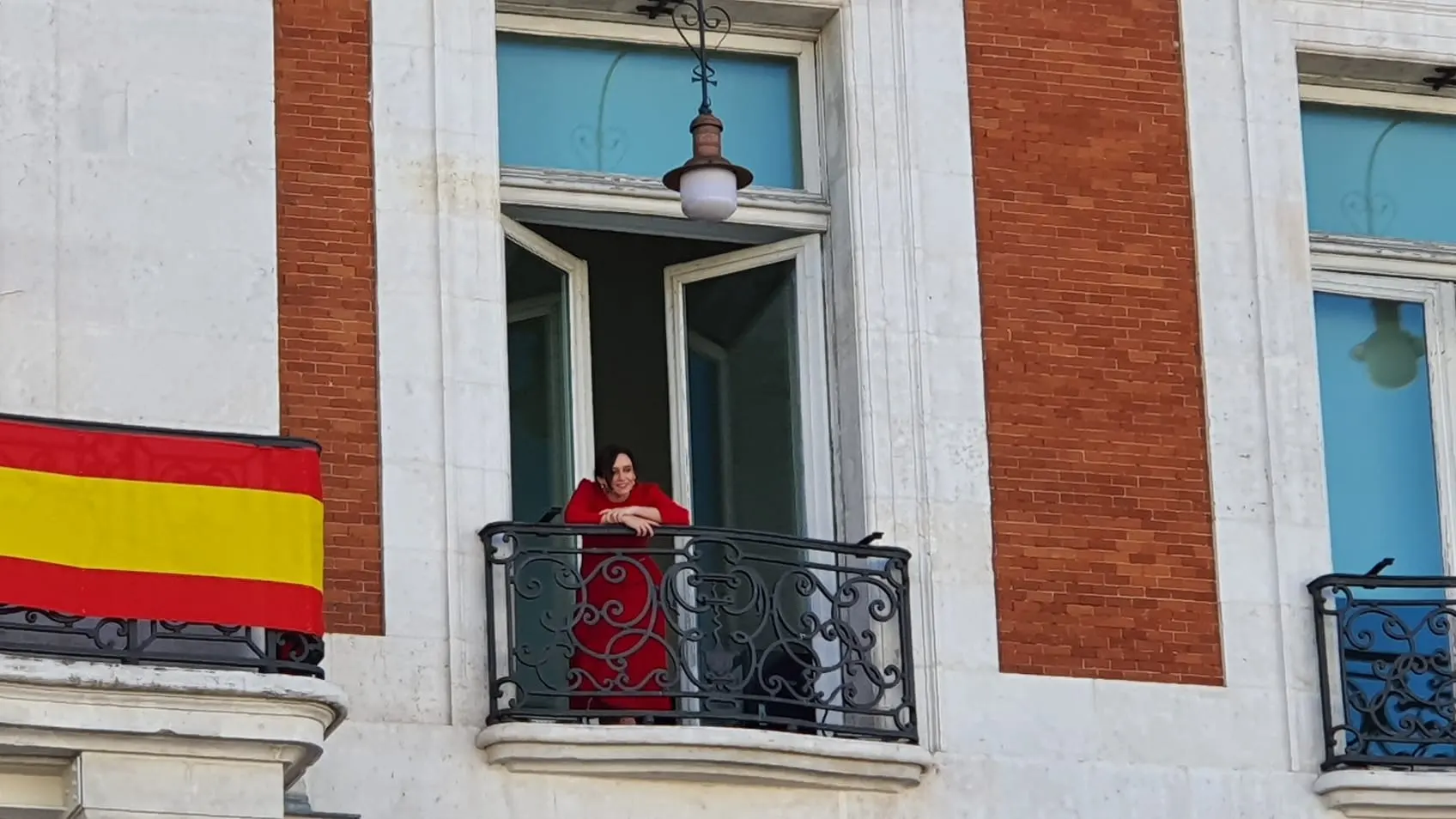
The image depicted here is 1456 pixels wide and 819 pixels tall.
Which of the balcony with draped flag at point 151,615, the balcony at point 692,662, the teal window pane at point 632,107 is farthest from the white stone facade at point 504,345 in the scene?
the balcony with draped flag at point 151,615

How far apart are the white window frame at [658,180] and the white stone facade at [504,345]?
0.16 m

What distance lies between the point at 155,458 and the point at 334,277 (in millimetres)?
1822

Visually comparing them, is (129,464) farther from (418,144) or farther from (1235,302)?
(1235,302)

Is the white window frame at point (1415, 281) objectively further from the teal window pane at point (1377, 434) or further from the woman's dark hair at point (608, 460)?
the woman's dark hair at point (608, 460)

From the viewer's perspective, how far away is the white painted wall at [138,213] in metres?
14.4

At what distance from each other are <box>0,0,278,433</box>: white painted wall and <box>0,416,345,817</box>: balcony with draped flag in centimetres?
112

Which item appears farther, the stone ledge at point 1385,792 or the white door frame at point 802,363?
→ the white door frame at point 802,363

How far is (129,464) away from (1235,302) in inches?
199

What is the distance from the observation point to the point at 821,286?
1608cm

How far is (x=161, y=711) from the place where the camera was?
12961 mm

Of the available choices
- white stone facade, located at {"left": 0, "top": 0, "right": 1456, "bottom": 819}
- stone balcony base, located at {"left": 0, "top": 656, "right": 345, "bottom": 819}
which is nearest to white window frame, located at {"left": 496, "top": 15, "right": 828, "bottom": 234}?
white stone facade, located at {"left": 0, "top": 0, "right": 1456, "bottom": 819}

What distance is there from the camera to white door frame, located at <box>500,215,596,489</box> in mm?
15688

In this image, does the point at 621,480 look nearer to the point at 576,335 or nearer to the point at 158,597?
the point at 576,335

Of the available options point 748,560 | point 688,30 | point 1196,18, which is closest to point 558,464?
point 748,560
